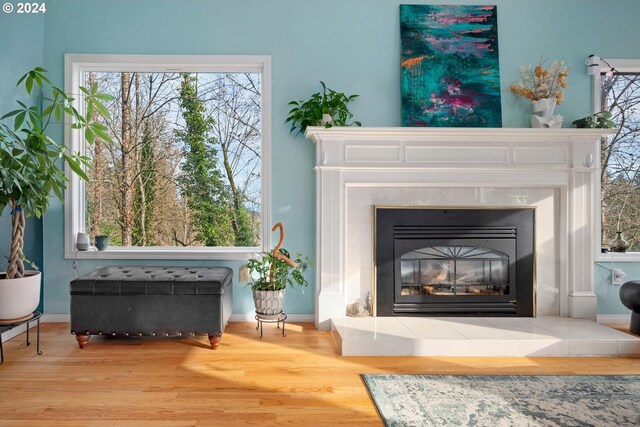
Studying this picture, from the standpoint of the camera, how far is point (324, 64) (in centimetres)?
350

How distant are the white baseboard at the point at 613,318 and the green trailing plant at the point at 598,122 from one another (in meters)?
1.54

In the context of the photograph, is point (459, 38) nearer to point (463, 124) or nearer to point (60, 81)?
point (463, 124)

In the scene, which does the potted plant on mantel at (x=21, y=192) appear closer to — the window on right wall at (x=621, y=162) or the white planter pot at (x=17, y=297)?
the white planter pot at (x=17, y=297)

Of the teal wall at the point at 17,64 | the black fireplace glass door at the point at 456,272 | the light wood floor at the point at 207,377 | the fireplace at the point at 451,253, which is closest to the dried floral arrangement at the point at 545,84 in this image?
the fireplace at the point at 451,253

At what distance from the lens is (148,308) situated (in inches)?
111

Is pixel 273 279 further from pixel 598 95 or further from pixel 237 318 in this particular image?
pixel 598 95

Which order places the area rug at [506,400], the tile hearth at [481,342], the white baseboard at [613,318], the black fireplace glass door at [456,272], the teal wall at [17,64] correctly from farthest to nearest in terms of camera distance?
the white baseboard at [613,318] → the black fireplace glass door at [456,272] → the teal wall at [17,64] → the tile hearth at [481,342] → the area rug at [506,400]

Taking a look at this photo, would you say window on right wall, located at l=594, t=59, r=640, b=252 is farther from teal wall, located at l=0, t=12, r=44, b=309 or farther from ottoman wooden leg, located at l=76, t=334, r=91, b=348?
teal wall, located at l=0, t=12, r=44, b=309

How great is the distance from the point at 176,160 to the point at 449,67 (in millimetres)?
2403

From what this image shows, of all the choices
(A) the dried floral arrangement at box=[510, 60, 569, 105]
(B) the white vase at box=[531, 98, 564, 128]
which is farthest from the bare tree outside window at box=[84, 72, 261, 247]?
(B) the white vase at box=[531, 98, 564, 128]

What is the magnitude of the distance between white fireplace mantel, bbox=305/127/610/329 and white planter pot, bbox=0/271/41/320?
1921 millimetres

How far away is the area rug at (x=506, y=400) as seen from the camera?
190 centimetres

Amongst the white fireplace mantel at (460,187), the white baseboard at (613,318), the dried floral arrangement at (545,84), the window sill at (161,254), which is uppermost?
the dried floral arrangement at (545,84)

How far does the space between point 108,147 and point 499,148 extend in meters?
3.20
